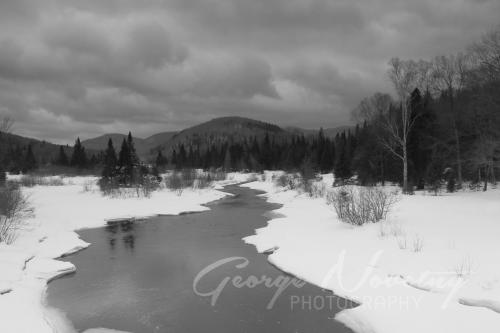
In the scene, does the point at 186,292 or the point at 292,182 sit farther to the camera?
the point at 292,182

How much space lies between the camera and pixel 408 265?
10242mm

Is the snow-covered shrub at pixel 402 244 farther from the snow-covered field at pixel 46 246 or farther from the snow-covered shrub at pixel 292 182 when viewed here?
the snow-covered shrub at pixel 292 182

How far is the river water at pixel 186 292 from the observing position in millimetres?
8203

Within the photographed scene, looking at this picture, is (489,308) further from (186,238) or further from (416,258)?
(186,238)

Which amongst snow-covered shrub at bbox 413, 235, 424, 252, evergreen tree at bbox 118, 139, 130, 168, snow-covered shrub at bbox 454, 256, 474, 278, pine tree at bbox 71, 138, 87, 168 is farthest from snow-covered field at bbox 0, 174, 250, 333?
pine tree at bbox 71, 138, 87, 168

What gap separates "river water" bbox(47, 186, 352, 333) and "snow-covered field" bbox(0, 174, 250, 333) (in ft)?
1.81

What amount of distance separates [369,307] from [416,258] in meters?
2.96

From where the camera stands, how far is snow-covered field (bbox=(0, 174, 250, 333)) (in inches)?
328

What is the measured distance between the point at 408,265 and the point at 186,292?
20.5ft

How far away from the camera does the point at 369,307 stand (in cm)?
852

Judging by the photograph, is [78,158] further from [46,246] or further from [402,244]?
[402,244]

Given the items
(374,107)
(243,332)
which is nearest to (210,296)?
(243,332)

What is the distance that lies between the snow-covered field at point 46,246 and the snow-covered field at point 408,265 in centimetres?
708

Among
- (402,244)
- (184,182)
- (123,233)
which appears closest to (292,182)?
(184,182)
